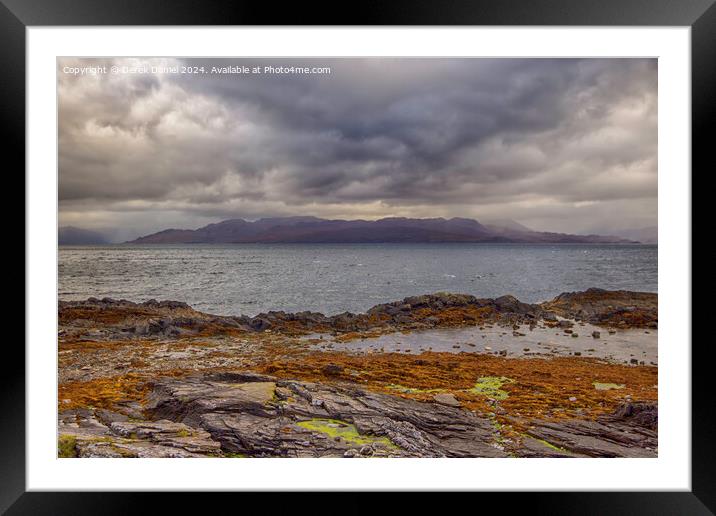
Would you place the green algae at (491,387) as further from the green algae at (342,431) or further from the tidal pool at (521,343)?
the green algae at (342,431)

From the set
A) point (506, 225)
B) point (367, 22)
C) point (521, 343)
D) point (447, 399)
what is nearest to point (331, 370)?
point (447, 399)

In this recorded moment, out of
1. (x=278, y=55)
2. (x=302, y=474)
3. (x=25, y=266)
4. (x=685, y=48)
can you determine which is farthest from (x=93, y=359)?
(x=685, y=48)

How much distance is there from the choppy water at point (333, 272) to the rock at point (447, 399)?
2.21 m

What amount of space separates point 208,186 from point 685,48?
448 cm

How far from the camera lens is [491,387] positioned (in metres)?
3.10

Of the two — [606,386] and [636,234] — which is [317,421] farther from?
[636,234]

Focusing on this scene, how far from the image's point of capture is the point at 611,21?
1.65 m

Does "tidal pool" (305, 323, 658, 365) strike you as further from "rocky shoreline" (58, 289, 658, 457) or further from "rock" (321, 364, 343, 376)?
"rock" (321, 364, 343, 376)

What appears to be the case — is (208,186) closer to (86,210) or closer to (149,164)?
(149,164)

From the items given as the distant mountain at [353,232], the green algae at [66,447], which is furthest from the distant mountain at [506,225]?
the green algae at [66,447]

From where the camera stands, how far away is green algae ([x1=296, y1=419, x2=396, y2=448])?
2342 mm

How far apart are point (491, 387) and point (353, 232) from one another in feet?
Result: 9.61

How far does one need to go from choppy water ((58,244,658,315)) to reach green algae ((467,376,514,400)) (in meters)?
1.88

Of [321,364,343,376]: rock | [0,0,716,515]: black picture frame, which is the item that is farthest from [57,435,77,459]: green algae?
[321,364,343,376]: rock
